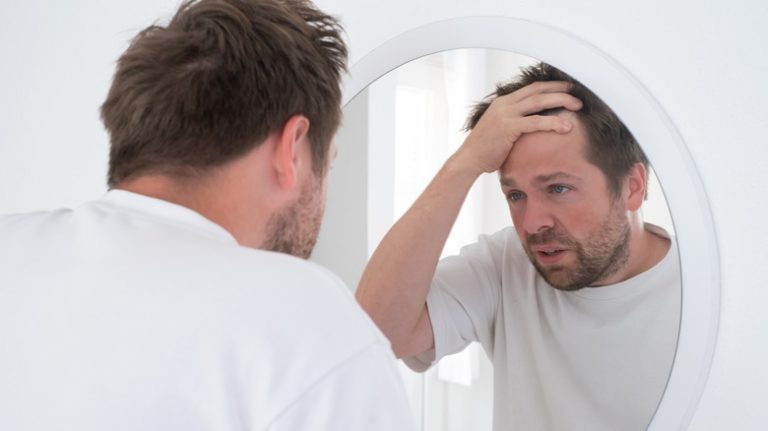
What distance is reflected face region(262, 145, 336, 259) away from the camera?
82cm

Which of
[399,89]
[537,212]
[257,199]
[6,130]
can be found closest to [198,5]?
[257,199]

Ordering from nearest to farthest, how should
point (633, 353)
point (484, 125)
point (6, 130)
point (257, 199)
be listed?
point (257, 199)
point (633, 353)
point (484, 125)
point (6, 130)

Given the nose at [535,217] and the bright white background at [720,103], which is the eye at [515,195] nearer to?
the nose at [535,217]

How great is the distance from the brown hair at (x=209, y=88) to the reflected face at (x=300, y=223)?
0.06 meters

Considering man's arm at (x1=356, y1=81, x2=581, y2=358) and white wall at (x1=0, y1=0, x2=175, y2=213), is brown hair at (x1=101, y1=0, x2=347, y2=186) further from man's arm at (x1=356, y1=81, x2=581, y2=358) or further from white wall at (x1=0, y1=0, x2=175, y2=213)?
white wall at (x1=0, y1=0, x2=175, y2=213)

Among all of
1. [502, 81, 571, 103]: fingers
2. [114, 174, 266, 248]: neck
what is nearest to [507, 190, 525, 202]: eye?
[502, 81, 571, 103]: fingers

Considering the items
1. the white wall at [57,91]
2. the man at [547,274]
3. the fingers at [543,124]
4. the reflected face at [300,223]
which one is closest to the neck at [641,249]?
the man at [547,274]

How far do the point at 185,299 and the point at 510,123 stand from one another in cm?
53

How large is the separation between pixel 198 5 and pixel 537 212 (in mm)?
476

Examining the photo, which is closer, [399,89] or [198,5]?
[198,5]

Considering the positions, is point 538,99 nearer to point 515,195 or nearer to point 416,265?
point 515,195

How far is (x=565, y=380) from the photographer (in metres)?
0.94

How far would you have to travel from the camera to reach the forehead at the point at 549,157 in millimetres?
909

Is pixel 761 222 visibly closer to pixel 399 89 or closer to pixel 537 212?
pixel 537 212
